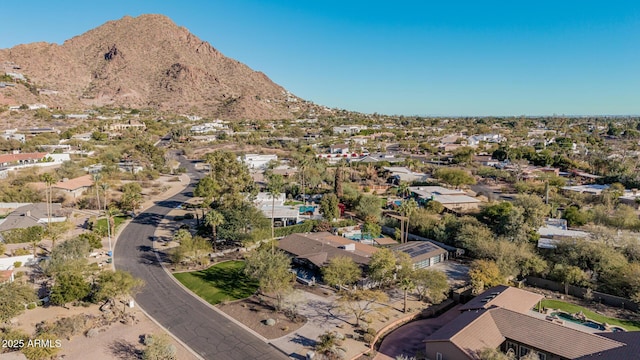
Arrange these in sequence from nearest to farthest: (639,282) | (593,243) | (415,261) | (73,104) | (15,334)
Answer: (15,334) → (639,282) → (593,243) → (415,261) → (73,104)

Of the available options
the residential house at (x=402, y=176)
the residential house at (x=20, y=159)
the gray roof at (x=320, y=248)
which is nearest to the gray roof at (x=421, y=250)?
the gray roof at (x=320, y=248)

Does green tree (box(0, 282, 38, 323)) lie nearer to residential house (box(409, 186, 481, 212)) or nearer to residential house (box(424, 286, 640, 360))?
residential house (box(424, 286, 640, 360))

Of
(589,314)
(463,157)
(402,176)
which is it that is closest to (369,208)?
(589,314)

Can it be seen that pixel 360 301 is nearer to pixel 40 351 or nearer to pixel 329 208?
pixel 329 208

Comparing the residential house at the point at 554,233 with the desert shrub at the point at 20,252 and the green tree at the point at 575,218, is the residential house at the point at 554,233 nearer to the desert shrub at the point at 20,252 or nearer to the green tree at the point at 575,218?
the green tree at the point at 575,218

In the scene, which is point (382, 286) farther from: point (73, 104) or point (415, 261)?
point (73, 104)

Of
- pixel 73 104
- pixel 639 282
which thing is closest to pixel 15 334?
pixel 639 282
